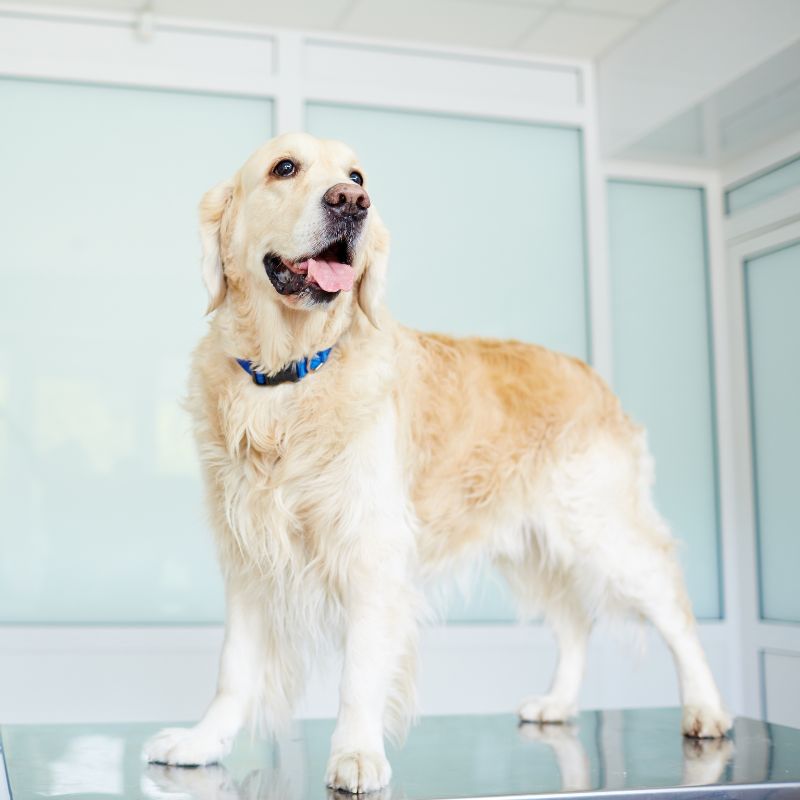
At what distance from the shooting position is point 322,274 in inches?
77.5

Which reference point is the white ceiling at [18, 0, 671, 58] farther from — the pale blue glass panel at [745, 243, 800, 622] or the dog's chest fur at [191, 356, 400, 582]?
the dog's chest fur at [191, 356, 400, 582]

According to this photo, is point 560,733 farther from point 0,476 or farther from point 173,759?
point 0,476

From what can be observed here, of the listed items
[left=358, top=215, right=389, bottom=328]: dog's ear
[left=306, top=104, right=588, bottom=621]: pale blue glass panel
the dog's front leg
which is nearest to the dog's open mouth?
[left=358, top=215, right=389, bottom=328]: dog's ear

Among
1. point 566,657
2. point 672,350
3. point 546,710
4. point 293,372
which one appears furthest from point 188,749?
point 672,350

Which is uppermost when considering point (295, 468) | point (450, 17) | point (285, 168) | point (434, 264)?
point (450, 17)

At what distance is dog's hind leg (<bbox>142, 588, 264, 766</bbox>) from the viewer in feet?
6.59

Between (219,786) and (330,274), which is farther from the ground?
(330,274)

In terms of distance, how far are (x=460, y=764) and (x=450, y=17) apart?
9.78ft

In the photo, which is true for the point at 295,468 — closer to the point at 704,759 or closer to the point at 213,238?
the point at 213,238

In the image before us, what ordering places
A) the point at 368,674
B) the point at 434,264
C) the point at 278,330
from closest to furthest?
1. the point at 368,674
2. the point at 278,330
3. the point at 434,264

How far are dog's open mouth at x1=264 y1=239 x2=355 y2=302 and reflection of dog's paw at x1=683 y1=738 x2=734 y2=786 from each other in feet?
3.50

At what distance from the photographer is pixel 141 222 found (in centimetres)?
398

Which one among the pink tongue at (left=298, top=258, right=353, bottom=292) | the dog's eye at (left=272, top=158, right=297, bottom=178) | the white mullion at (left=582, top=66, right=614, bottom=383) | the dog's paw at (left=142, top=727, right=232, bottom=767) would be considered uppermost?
the white mullion at (left=582, top=66, right=614, bottom=383)

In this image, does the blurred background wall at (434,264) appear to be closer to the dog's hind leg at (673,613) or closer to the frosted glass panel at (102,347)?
the frosted glass panel at (102,347)
